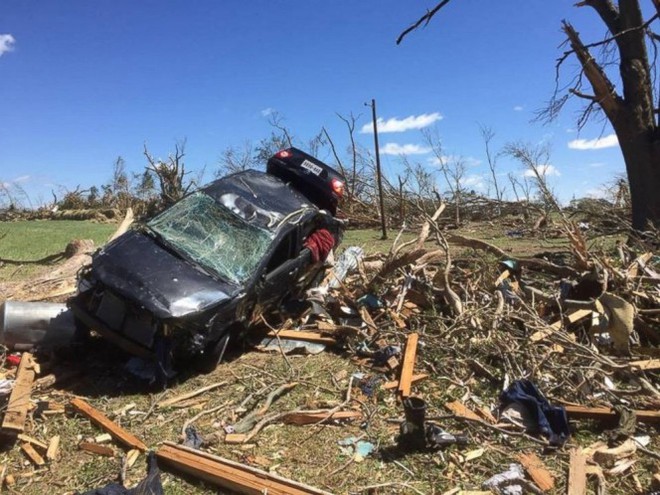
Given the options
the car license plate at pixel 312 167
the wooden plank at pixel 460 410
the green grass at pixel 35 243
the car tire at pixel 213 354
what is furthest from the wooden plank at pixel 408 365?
the green grass at pixel 35 243

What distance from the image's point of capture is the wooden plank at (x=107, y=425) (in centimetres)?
422

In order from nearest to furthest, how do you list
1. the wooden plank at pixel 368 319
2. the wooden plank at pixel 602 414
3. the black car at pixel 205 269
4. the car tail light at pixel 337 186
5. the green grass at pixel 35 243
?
the wooden plank at pixel 602 414
the black car at pixel 205 269
the wooden plank at pixel 368 319
the car tail light at pixel 337 186
the green grass at pixel 35 243

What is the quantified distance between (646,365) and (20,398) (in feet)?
19.0

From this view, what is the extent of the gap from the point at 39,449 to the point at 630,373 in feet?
17.1

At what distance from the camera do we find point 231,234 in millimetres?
6129

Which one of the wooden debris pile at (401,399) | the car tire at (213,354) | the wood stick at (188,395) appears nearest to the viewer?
the wooden debris pile at (401,399)

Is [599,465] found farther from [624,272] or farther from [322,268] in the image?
[322,268]

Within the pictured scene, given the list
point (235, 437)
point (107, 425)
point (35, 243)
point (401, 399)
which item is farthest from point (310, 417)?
point (35, 243)

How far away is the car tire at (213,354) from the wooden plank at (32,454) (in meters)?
1.71

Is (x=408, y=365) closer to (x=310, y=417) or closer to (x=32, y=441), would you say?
(x=310, y=417)

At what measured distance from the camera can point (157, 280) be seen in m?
5.16

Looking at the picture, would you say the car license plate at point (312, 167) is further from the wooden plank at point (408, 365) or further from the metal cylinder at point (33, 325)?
the metal cylinder at point (33, 325)

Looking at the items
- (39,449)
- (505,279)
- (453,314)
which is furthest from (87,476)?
(505,279)

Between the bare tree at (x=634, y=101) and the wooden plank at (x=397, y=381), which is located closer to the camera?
the wooden plank at (x=397, y=381)
